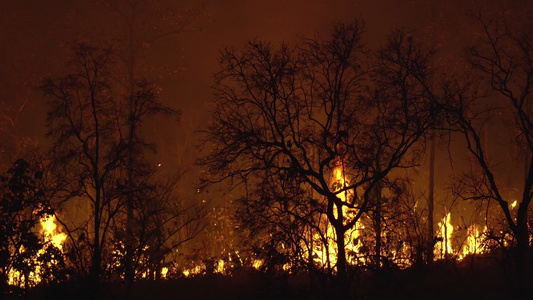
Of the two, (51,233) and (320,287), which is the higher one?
(51,233)

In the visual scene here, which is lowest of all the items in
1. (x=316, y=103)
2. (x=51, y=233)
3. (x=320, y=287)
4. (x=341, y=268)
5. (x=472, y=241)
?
(x=320, y=287)

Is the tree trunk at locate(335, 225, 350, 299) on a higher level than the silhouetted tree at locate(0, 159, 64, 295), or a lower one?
lower

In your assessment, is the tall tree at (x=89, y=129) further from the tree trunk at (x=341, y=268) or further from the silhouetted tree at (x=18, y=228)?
the tree trunk at (x=341, y=268)

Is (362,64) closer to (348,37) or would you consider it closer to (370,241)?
(348,37)

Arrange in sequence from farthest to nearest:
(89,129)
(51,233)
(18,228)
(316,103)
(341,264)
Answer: (51,233), (89,129), (316,103), (18,228), (341,264)

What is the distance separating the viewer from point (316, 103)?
44.7 ft

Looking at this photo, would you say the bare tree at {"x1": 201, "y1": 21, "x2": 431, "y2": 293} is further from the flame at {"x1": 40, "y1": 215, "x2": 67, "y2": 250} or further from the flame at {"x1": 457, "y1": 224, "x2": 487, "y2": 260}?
the flame at {"x1": 40, "y1": 215, "x2": 67, "y2": 250}

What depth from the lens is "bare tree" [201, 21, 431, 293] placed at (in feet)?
42.0

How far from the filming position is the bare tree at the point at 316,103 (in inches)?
504

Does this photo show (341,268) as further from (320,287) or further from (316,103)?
(316,103)

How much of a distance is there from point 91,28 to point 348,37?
13484 millimetres

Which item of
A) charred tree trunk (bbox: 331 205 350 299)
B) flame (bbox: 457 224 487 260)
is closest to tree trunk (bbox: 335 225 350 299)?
charred tree trunk (bbox: 331 205 350 299)

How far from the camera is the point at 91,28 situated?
76.1 feet

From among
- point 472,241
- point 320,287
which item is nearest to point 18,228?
point 320,287
